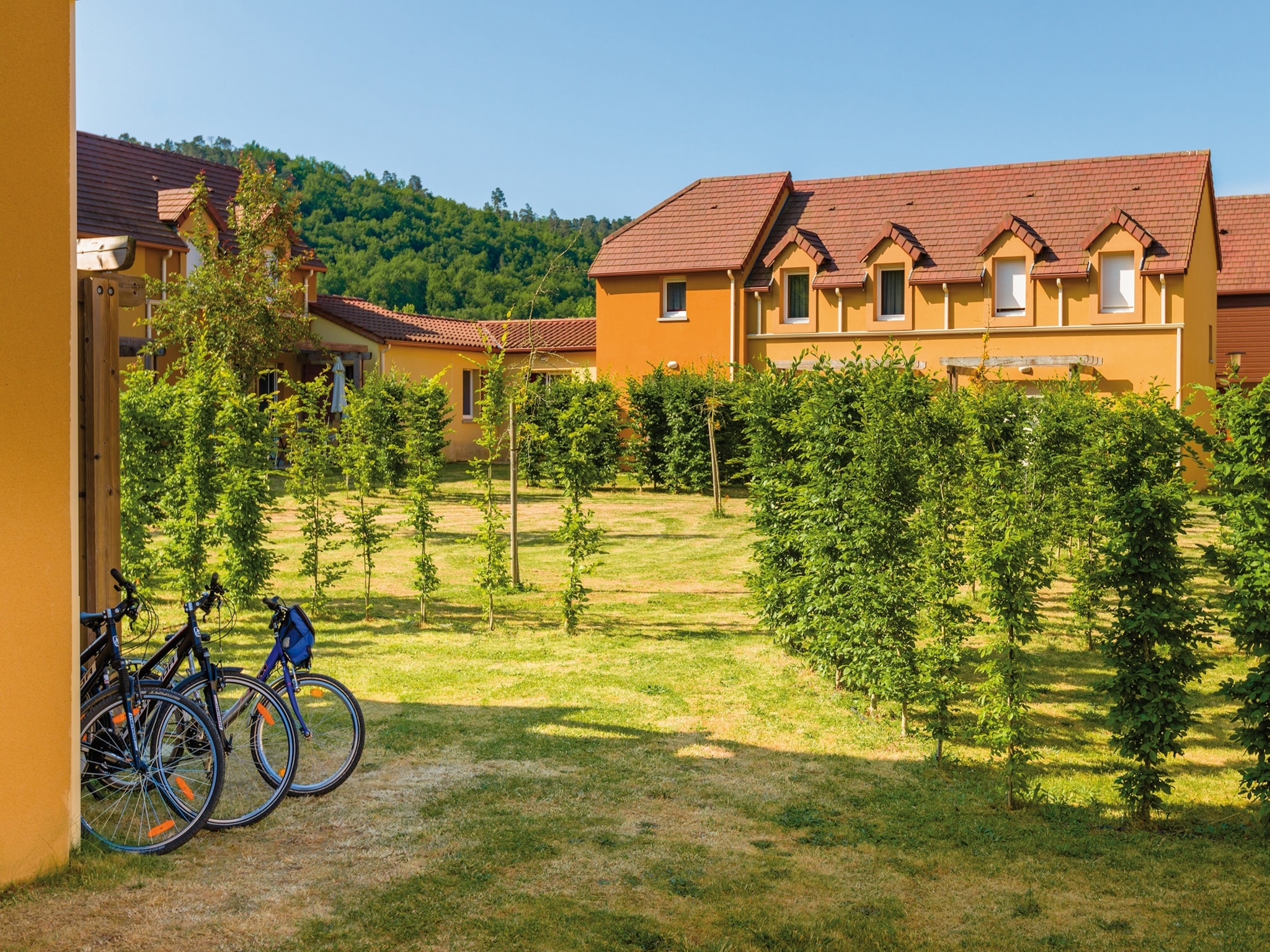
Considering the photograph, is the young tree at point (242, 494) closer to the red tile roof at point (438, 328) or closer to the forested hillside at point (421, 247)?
the red tile roof at point (438, 328)

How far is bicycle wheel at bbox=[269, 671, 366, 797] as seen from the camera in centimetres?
700

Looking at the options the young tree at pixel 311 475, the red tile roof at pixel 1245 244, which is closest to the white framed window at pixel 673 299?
the red tile roof at pixel 1245 244

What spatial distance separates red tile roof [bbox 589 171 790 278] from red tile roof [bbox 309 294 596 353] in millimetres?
3747

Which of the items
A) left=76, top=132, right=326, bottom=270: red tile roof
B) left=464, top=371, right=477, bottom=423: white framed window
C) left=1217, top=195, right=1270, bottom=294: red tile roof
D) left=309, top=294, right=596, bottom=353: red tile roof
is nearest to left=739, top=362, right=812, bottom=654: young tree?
left=76, top=132, right=326, bottom=270: red tile roof

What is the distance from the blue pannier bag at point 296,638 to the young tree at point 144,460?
214 inches

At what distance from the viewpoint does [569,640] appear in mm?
11930

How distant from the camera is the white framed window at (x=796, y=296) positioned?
1257 inches

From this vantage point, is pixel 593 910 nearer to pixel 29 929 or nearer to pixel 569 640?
pixel 29 929

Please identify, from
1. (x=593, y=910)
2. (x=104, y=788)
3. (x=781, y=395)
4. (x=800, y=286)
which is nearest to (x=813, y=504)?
(x=781, y=395)

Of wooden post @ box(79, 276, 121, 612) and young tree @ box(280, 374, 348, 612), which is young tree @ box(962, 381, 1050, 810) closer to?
wooden post @ box(79, 276, 121, 612)

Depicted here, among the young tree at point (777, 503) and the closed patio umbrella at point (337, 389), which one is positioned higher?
the closed patio umbrella at point (337, 389)

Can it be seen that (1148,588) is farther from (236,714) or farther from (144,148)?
(144,148)

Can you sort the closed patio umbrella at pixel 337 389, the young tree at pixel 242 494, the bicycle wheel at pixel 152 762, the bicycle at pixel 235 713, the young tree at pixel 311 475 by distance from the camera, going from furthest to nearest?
the closed patio umbrella at pixel 337 389 < the young tree at pixel 311 475 < the young tree at pixel 242 494 < the bicycle at pixel 235 713 < the bicycle wheel at pixel 152 762

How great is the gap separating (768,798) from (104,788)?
4.01m
